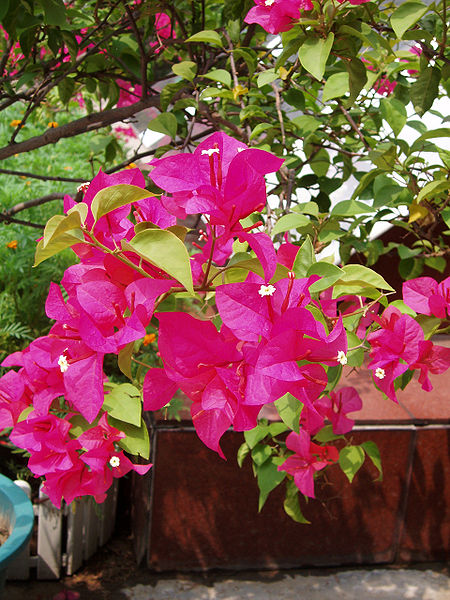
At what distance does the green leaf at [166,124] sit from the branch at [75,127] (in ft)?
0.68

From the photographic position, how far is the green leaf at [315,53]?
2.10ft

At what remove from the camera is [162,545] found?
5.25 feet

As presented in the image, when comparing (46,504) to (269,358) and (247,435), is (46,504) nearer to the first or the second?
(247,435)

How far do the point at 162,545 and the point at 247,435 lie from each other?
0.76 m

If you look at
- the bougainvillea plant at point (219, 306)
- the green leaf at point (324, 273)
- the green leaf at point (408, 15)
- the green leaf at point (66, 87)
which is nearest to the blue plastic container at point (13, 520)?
the bougainvillea plant at point (219, 306)

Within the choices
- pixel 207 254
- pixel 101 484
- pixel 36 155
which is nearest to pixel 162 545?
pixel 101 484

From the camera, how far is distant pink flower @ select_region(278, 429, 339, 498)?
34.4 inches

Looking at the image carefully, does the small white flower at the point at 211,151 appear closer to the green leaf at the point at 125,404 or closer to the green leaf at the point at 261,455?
the green leaf at the point at 125,404

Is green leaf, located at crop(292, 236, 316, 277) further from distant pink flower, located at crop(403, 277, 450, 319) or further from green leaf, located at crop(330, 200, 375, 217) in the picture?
green leaf, located at crop(330, 200, 375, 217)

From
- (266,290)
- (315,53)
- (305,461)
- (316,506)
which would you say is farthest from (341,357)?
(316,506)

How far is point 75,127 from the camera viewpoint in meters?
1.15

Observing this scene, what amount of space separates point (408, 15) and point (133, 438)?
1.73 ft

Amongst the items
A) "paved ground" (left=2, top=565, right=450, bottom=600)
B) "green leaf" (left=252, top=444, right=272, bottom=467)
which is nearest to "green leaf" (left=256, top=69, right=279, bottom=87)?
"green leaf" (left=252, top=444, right=272, bottom=467)

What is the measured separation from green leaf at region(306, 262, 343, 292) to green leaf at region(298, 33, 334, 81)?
0.22 m
